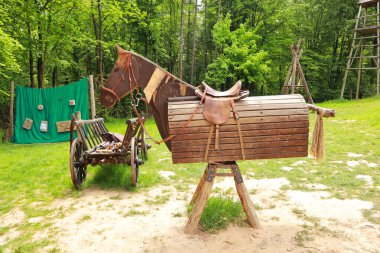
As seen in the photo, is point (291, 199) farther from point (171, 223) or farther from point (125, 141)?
point (125, 141)

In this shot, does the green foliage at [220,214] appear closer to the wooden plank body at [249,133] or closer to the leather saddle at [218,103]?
the wooden plank body at [249,133]

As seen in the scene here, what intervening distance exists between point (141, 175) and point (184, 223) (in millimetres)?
2267

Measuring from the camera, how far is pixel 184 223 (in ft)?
12.3

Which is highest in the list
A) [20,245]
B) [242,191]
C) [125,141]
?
[125,141]

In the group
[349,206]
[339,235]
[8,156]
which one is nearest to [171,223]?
[339,235]

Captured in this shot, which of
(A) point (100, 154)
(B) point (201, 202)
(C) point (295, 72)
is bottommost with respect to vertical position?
(B) point (201, 202)

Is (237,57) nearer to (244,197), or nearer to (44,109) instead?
(44,109)

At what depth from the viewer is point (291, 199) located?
4.51 metres

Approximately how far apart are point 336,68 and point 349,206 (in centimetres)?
2276

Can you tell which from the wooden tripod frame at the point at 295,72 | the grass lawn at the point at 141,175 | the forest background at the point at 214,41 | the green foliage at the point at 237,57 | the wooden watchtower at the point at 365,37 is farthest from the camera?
the green foliage at the point at 237,57

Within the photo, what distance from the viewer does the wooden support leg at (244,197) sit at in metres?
3.42

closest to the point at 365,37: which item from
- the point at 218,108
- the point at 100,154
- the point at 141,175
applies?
the point at 141,175

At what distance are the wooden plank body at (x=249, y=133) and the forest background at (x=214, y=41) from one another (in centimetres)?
1244

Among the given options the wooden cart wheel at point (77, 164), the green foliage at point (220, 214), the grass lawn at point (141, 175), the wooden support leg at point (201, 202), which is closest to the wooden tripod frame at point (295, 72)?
the grass lawn at point (141, 175)
